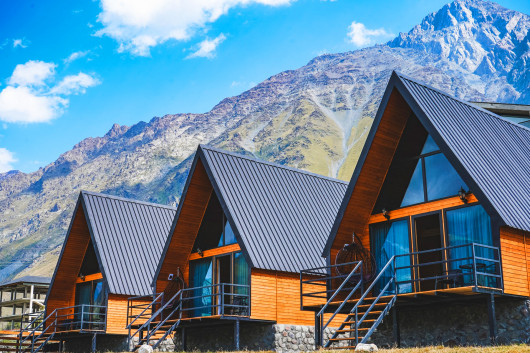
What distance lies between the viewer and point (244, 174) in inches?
1029

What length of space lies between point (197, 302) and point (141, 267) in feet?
15.8

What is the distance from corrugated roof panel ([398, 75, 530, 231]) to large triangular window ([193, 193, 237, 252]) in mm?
9421

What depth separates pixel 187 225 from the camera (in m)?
26.3

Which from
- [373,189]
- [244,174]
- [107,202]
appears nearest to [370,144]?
[373,189]

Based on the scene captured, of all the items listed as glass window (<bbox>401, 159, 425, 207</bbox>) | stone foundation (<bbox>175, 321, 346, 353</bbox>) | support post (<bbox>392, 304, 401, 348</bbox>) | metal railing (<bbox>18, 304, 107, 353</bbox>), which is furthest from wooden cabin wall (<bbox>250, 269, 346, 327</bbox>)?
metal railing (<bbox>18, 304, 107, 353</bbox>)

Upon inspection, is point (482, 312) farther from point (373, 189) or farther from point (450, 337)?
point (373, 189)

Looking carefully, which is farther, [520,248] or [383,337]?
[383,337]

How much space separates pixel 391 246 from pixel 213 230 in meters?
8.36

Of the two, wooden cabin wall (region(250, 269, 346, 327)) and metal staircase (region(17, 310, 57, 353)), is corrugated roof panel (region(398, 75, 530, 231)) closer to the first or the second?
wooden cabin wall (region(250, 269, 346, 327))

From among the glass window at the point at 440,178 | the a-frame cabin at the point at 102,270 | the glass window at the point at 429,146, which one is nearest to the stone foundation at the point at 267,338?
the a-frame cabin at the point at 102,270

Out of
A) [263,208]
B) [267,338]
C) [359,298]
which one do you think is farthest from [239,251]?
[359,298]

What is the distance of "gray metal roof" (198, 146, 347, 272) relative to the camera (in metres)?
23.2

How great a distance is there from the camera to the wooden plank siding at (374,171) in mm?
19859

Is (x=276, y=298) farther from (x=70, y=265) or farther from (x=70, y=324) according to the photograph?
(x=70, y=265)
